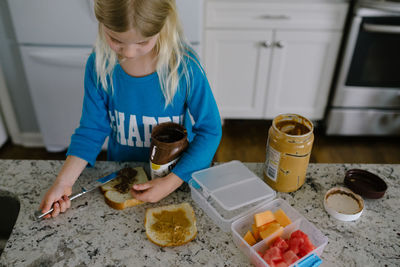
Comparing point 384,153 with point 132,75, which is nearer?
point 132,75

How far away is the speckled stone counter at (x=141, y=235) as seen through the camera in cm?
67

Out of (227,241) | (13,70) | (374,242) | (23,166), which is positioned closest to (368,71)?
(374,242)

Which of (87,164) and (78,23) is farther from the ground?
(78,23)

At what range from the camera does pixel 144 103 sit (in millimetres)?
972

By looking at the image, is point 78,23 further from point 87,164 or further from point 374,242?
point 374,242

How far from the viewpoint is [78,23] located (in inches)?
69.1

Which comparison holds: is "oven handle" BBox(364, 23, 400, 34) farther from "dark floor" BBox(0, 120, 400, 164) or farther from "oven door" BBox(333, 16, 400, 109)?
"dark floor" BBox(0, 120, 400, 164)

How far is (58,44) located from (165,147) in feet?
4.47

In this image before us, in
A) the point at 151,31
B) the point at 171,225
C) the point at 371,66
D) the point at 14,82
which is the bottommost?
the point at 14,82

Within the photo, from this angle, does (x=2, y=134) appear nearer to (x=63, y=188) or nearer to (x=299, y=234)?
(x=63, y=188)

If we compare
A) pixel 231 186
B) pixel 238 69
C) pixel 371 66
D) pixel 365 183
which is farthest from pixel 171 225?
pixel 371 66

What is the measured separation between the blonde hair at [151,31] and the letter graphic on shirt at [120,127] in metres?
0.09

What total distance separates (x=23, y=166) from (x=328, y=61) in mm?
1949

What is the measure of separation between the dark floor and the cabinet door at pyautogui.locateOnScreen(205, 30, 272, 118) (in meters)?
0.17
